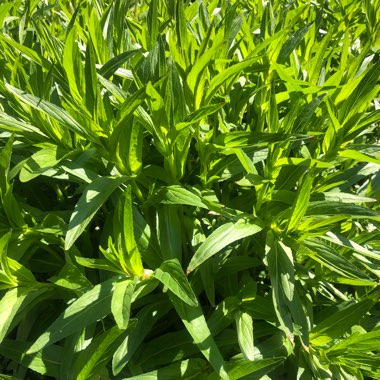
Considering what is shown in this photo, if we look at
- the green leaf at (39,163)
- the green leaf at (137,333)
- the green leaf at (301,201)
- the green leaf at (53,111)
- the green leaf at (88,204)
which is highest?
the green leaf at (53,111)

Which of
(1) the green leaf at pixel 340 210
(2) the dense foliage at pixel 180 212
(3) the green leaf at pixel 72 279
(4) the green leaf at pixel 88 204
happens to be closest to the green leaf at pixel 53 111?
(2) the dense foliage at pixel 180 212

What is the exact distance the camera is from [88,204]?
988mm

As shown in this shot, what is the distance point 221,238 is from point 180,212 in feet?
0.70

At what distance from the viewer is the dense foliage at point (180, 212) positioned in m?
1.00

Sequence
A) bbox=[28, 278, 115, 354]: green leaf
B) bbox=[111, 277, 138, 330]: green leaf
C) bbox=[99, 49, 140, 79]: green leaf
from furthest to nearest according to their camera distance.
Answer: bbox=[99, 49, 140, 79]: green leaf → bbox=[28, 278, 115, 354]: green leaf → bbox=[111, 277, 138, 330]: green leaf

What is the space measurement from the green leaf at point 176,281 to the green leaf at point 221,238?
25 mm

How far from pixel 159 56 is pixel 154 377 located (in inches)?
27.4

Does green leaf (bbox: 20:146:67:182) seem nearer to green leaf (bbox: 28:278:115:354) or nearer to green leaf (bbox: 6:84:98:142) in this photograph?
green leaf (bbox: 6:84:98:142)

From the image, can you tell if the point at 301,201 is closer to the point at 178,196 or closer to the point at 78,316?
the point at 178,196

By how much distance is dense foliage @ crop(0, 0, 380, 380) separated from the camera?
3.28ft

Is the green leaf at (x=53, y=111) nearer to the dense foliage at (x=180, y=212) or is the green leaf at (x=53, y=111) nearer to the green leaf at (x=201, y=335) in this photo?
the dense foliage at (x=180, y=212)

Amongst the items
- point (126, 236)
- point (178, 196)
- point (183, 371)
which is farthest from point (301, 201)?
point (183, 371)

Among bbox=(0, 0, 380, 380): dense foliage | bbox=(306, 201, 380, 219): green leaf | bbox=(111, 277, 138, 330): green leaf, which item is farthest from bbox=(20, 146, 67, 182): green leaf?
bbox=(306, 201, 380, 219): green leaf

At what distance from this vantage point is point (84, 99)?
1.04m
